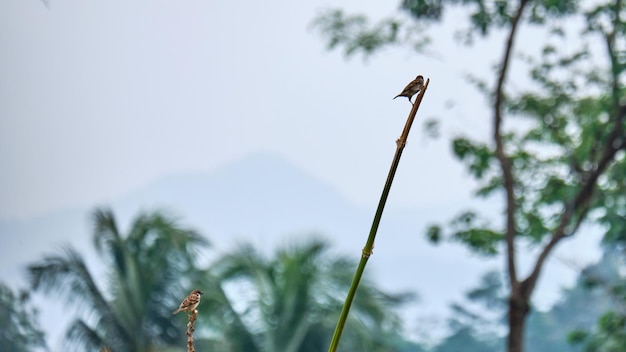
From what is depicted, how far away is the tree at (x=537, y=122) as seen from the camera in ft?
16.1

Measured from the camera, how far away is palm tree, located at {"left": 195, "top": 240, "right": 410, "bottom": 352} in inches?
302

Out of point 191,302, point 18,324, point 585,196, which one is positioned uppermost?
point 585,196

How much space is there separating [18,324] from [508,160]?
16.2 feet

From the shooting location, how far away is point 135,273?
800 cm

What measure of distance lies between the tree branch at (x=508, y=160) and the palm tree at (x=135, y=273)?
3360mm

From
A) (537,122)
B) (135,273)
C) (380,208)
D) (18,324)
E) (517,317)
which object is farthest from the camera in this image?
(18,324)

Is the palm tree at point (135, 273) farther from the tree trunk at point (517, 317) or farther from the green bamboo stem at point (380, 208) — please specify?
the green bamboo stem at point (380, 208)

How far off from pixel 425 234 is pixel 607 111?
1.08m

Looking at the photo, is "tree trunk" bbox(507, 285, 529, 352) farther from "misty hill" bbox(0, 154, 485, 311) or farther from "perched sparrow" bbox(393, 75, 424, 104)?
"misty hill" bbox(0, 154, 485, 311)

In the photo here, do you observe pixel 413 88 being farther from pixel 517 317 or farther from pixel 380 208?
pixel 517 317

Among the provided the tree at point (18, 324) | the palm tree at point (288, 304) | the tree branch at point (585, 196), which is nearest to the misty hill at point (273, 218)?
the tree at point (18, 324)

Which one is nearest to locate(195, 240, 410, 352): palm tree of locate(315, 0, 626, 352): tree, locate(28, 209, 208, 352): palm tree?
locate(28, 209, 208, 352): palm tree

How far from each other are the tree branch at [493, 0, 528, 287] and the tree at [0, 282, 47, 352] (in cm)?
450

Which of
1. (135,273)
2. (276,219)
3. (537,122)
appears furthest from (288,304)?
(276,219)
